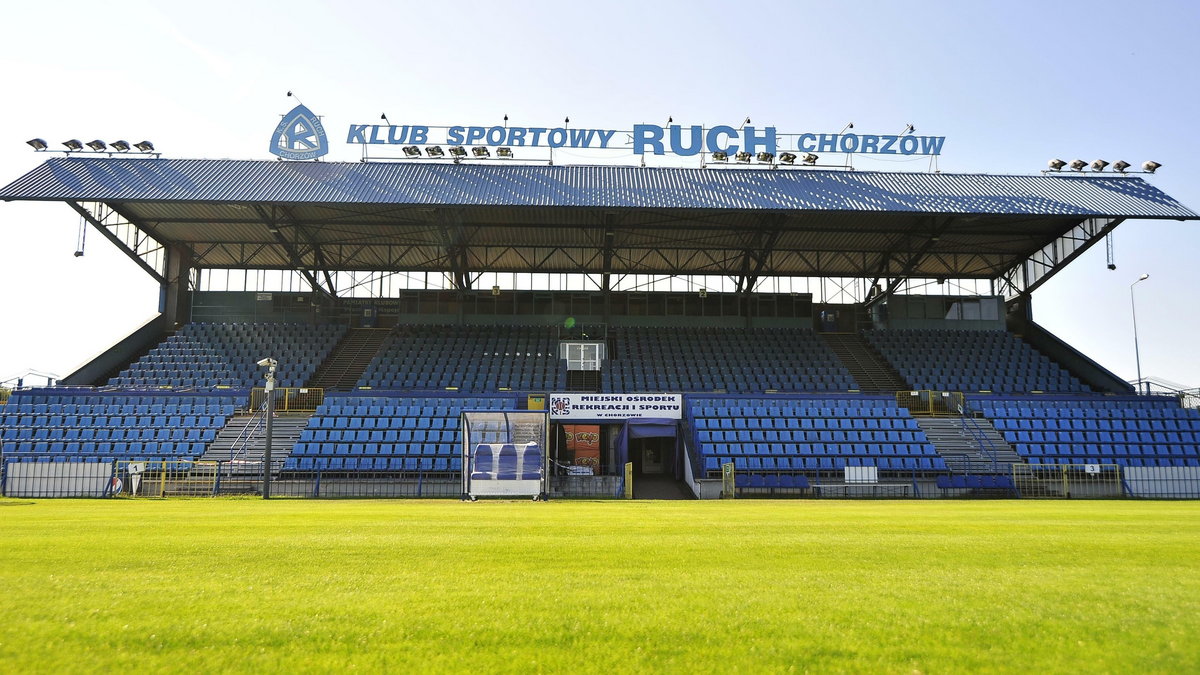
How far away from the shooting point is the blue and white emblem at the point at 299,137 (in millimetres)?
40562

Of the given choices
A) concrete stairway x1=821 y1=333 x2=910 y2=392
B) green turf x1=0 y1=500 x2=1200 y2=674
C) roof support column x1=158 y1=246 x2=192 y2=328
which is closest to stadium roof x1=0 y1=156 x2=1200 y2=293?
roof support column x1=158 y1=246 x2=192 y2=328

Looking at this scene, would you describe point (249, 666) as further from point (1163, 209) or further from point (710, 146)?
point (1163, 209)

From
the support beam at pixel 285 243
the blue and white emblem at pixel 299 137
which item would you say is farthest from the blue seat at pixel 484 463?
the blue and white emblem at pixel 299 137

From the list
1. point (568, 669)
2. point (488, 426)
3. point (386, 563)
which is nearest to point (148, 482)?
point (488, 426)

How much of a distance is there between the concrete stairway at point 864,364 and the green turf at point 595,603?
31.4m

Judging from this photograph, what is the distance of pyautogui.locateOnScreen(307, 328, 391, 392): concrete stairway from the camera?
136 feet

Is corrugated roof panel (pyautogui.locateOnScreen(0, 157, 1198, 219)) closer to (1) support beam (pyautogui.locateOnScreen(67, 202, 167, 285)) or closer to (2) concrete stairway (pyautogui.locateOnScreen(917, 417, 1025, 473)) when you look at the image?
(1) support beam (pyautogui.locateOnScreen(67, 202, 167, 285))

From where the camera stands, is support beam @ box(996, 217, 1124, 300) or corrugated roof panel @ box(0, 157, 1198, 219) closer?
corrugated roof panel @ box(0, 157, 1198, 219)

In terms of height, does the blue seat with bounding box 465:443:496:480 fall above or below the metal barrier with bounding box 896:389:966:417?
below

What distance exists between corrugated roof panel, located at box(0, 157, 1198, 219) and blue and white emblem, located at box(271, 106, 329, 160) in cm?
77

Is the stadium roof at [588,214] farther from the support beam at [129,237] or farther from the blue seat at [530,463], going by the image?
the blue seat at [530,463]

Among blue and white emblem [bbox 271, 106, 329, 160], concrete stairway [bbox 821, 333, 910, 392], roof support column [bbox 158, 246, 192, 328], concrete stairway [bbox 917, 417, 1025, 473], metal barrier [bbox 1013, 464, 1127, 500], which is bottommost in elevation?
metal barrier [bbox 1013, 464, 1127, 500]

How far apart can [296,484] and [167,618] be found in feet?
81.2

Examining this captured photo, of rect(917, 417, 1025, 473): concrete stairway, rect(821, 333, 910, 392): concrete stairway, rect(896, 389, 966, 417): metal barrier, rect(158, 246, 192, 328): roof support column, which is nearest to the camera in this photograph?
rect(917, 417, 1025, 473): concrete stairway
